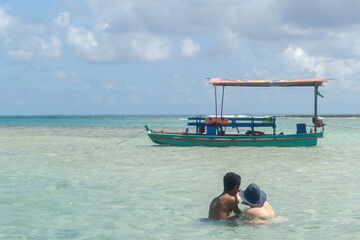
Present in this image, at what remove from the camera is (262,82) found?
20.7 m

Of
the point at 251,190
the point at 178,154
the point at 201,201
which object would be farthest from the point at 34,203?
the point at 178,154

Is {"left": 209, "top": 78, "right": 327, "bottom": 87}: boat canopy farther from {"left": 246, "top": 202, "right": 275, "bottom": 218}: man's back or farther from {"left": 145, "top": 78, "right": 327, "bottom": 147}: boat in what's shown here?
{"left": 246, "top": 202, "right": 275, "bottom": 218}: man's back

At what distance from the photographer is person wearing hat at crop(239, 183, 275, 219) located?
6785mm

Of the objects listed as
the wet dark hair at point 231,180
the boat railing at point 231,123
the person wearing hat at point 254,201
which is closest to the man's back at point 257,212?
the person wearing hat at point 254,201

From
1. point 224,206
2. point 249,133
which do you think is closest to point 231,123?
point 249,133

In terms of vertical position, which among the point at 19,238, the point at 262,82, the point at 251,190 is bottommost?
the point at 19,238

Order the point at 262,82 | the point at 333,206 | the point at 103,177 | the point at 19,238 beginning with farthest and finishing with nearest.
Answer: the point at 262,82 → the point at 103,177 → the point at 333,206 → the point at 19,238

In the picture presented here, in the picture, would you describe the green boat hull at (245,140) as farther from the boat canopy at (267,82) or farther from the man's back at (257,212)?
the man's back at (257,212)

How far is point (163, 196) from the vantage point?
994 centimetres

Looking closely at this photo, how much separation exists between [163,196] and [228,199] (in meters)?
3.22

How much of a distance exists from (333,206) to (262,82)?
12.5 meters

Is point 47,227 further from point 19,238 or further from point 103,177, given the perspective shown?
point 103,177

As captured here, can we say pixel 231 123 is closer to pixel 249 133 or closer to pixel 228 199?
pixel 249 133

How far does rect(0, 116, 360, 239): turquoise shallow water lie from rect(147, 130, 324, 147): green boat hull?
381 centimetres
